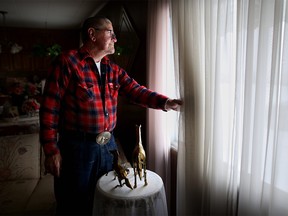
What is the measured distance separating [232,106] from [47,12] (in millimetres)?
3304

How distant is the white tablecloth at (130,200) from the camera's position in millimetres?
973

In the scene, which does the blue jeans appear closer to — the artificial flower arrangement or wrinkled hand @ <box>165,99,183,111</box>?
wrinkled hand @ <box>165,99,183,111</box>

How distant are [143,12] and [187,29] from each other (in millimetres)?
915

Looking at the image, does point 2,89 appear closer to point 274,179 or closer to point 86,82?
point 86,82

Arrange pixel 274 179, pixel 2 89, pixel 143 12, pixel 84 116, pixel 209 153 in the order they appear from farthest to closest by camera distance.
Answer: pixel 2 89 → pixel 143 12 → pixel 84 116 → pixel 209 153 → pixel 274 179

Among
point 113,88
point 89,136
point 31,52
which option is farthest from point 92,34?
point 31,52

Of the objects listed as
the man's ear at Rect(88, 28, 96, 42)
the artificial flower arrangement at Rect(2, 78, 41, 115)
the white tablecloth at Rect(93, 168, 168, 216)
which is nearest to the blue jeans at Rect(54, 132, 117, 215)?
the white tablecloth at Rect(93, 168, 168, 216)

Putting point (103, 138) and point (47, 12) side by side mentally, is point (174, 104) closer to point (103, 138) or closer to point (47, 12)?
point (103, 138)

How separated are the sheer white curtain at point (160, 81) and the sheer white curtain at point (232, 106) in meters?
0.27

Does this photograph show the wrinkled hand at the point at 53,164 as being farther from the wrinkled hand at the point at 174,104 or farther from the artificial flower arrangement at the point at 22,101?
the artificial flower arrangement at the point at 22,101

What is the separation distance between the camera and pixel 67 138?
130cm

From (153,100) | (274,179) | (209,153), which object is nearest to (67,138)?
(153,100)

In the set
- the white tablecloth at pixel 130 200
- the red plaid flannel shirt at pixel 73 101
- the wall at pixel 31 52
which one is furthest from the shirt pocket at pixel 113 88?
the wall at pixel 31 52

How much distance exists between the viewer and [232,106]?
102 cm
